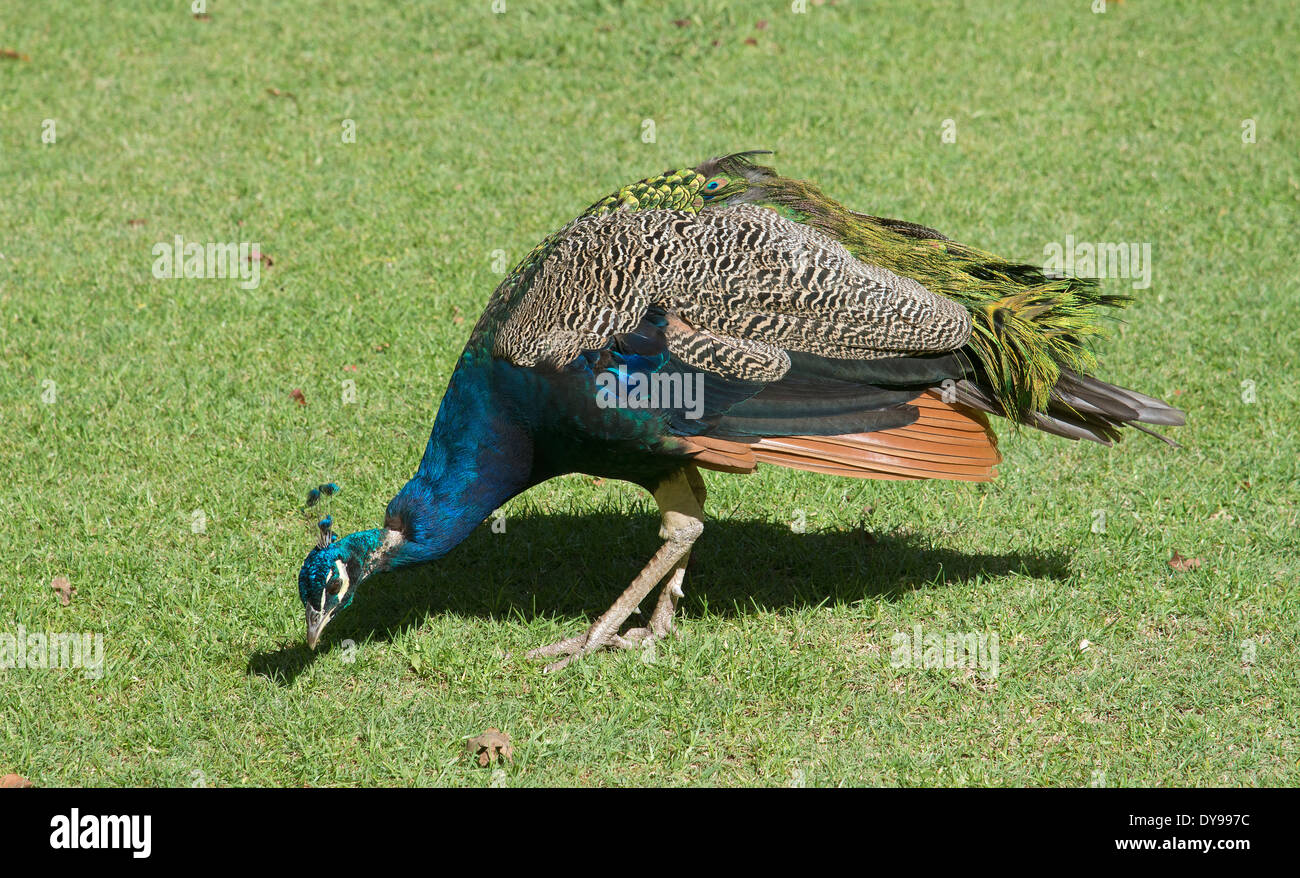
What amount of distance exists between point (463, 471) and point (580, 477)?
4.96ft

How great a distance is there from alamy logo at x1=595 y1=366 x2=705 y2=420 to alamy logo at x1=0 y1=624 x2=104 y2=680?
2.01 m

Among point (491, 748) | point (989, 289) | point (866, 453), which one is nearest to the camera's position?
point (491, 748)

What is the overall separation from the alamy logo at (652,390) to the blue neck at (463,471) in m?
0.39

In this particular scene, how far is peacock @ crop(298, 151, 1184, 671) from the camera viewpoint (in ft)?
13.3

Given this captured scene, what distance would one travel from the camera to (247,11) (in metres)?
10.4

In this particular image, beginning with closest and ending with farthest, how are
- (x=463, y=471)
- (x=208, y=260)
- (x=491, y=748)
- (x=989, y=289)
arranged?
(x=491, y=748)
(x=463, y=471)
(x=989, y=289)
(x=208, y=260)

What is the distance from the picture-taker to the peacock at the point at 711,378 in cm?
406

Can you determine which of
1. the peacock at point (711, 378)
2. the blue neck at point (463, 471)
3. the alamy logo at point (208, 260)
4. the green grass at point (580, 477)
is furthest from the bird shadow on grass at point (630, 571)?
the alamy logo at point (208, 260)

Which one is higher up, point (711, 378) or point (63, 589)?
point (711, 378)

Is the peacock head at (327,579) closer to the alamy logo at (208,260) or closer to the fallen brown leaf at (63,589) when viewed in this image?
the fallen brown leaf at (63,589)

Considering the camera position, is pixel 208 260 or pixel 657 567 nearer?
pixel 657 567

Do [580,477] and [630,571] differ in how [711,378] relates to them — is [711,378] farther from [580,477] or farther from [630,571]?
[580,477]

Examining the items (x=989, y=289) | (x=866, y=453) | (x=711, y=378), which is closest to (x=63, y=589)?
(x=711, y=378)

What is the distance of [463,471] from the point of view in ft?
13.8
